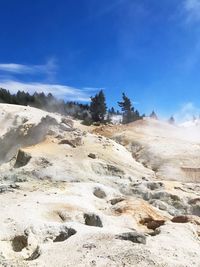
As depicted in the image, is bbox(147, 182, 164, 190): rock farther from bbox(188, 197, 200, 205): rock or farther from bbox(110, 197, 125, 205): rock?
bbox(110, 197, 125, 205): rock

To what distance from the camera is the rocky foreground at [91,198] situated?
13766mm

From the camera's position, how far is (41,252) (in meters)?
14.0

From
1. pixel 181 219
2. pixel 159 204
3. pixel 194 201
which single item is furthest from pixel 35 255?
pixel 194 201

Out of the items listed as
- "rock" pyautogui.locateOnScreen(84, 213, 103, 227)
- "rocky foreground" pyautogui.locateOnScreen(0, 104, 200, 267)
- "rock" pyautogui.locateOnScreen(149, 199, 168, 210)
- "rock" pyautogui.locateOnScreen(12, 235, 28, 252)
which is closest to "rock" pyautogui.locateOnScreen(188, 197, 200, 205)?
"rocky foreground" pyautogui.locateOnScreen(0, 104, 200, 267)

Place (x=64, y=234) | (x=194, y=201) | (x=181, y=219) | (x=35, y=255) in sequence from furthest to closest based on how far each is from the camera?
(x=194, y=201), (x=181, y=219), (x=64, y=234), (x=35, y=255)

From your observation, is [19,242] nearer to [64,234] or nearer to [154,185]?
[64,234]

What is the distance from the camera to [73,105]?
10156 centimetres

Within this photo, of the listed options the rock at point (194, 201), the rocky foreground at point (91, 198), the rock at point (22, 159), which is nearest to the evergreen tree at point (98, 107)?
the rocky foreground at point (91, 198)

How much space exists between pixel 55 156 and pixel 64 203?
10896mm

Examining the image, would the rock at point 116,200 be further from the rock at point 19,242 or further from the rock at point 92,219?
the rock at point 19,242

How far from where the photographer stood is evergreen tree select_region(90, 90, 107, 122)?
86.8 m

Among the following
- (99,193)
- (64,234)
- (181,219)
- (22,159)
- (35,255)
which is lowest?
(35,255)

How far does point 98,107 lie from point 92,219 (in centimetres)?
6821

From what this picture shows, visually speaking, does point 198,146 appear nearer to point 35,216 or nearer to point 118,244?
point 35,216
